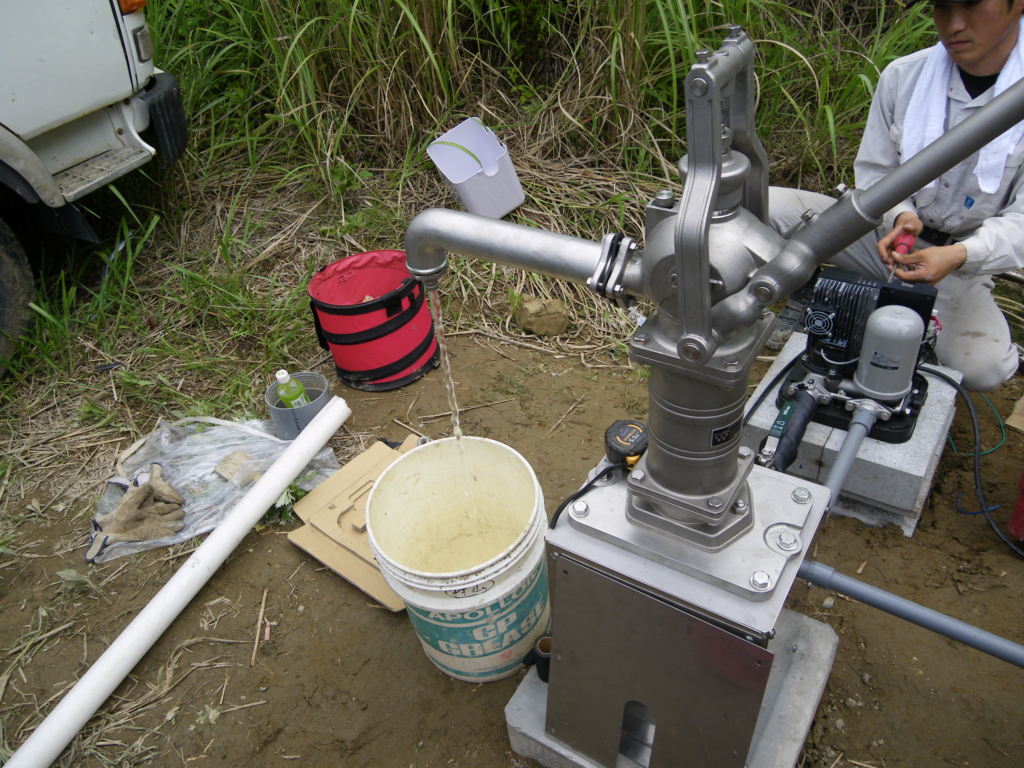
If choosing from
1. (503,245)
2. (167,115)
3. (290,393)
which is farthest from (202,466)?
(503,245)

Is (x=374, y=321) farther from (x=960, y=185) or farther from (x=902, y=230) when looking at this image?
(x=960, y=185)

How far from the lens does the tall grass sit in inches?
129

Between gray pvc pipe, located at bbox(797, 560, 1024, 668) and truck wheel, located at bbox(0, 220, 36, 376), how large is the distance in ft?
10.6

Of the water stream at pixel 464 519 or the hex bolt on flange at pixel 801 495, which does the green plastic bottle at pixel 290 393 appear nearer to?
the water stream at pixel 464 519

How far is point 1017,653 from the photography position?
4.06 ft

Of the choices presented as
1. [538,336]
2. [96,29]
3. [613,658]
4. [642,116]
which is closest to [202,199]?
[96,29]

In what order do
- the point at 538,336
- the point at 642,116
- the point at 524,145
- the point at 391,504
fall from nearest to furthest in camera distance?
1. the point at 391,504
2. the point at 538,336
3. the point at 642,116
4. the point at 524,145

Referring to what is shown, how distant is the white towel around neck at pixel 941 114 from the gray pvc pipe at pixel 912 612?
150 centimetres

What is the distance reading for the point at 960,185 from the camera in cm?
229

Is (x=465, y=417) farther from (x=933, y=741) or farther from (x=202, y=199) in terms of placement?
(x=202, y=199)

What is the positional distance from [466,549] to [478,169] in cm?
222

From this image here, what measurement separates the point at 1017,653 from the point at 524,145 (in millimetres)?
3208

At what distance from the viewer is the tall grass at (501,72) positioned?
10.8 feet

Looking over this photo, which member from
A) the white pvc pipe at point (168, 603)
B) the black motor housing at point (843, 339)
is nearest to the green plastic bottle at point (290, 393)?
the white pvc pipe at point (168, 603)
